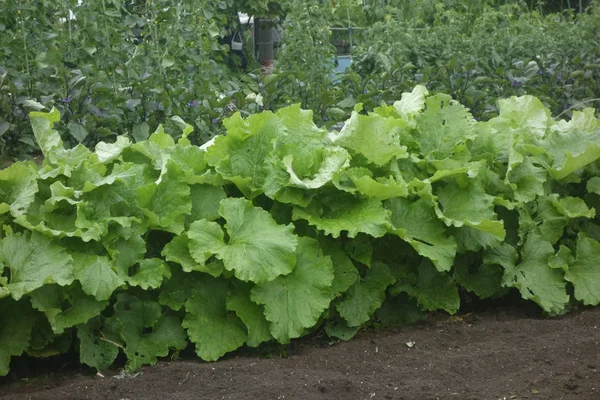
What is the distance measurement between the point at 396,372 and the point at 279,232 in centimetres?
64

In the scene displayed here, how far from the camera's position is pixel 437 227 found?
3357 mm

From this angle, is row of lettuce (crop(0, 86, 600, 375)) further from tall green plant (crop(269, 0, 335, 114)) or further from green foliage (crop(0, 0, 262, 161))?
tall green plant (crop(269, 0, 335, 114))

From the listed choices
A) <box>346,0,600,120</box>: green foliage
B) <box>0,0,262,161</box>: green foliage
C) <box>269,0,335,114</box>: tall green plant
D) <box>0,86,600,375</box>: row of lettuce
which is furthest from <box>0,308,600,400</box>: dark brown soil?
<box>269,0,335,114</box>: tall green plant

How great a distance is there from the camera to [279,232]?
3010 mm

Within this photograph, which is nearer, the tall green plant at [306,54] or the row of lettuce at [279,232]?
the row of lettuce at [279,232]

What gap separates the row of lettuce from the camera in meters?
2.91

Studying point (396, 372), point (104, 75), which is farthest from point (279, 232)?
point (104, 75)

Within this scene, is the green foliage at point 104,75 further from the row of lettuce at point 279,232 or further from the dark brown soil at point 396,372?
the dark brown soil at point 396,372

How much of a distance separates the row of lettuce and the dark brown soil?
13 centimetres

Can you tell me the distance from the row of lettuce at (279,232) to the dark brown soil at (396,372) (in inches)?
4.9

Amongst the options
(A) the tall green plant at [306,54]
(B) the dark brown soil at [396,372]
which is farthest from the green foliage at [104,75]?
(B) the dark brown soil at [396,372]

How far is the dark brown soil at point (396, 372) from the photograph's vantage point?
8.80 ft

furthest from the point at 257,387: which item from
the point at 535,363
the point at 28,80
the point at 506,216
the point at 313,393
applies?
the point at 28,80

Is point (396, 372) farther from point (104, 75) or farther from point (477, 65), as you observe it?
point (477, 65)
